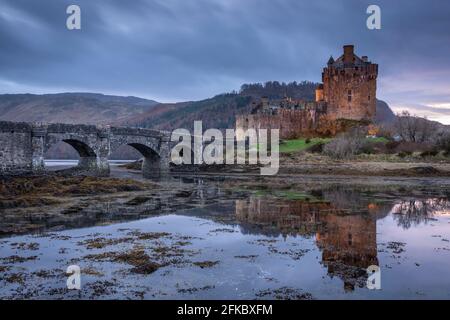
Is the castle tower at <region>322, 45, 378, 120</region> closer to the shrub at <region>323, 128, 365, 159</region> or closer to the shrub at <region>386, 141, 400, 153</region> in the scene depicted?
the shrub at <region>323, 128, 365, 159</region>

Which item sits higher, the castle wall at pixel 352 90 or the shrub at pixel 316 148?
the castle wall at pixel 352 90

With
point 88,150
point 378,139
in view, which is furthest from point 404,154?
point 88,150

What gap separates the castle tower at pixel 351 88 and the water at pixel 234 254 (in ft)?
210

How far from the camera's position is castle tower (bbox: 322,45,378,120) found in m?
85.3

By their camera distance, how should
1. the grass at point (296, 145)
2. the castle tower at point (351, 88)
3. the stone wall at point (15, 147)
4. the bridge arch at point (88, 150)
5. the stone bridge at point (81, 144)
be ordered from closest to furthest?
1. the stone wall at point (15, 147)
2. the stone bridge at point (81, 144)
3. the bridge arch at point (88, 150)
4. the grass at point (296, 145)
5. the castle tower at point (351, 88)

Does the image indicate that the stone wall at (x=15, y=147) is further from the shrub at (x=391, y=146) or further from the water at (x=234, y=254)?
the shrub at (x=391, y=146)

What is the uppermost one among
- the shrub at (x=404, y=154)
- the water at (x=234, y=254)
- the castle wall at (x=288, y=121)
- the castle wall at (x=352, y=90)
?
the castle wall at (x=352, y=90)

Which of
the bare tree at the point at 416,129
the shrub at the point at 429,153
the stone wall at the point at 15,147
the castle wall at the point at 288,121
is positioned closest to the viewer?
the stone wall at the point at 15,147

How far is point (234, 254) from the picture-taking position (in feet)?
44.7

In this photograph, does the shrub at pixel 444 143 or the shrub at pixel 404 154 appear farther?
the shrub at pixel 404 154

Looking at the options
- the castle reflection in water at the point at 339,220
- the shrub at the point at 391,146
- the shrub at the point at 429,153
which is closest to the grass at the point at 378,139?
the shrub at the point at 391,146

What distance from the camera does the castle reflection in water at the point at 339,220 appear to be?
12766 millimetres

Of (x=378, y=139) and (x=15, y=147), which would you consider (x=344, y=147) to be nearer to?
(x=378, y=139)
